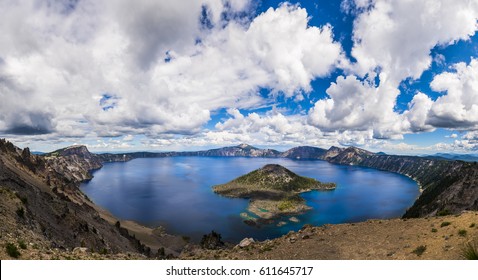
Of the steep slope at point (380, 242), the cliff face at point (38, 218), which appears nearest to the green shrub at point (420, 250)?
the steep slope at point (380, 242)

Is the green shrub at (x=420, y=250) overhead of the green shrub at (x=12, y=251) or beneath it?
beneath

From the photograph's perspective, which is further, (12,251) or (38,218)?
(38,218)

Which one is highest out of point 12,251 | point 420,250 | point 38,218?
point 12,251

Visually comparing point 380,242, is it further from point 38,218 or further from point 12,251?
point 38,218

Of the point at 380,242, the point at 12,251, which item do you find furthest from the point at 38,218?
the point at 380,242

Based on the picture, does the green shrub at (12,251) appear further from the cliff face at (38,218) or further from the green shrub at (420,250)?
the green shrub at (420,250)

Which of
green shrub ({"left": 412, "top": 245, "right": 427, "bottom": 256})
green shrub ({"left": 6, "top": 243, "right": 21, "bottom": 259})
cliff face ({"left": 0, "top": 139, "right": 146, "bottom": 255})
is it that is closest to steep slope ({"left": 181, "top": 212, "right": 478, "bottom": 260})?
green shrub ({"left": 412, "top": 245, "right": 427, "bottom": 256})

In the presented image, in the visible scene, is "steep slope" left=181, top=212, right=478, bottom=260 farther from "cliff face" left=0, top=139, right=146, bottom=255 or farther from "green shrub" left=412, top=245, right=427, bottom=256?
"cliff face" left=0, top=139, right=146, bottom=255

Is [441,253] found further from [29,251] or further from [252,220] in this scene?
[252,220]

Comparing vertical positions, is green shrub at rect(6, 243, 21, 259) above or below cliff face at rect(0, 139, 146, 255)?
above

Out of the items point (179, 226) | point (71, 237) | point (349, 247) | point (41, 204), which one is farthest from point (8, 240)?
point (179, 226)

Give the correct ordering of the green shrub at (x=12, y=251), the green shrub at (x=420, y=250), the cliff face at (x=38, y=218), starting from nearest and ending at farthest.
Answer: the green shrub at (x=12, y=251), the green shrub at (x=420, y=250), the cliff face at (x=38, y=218)
